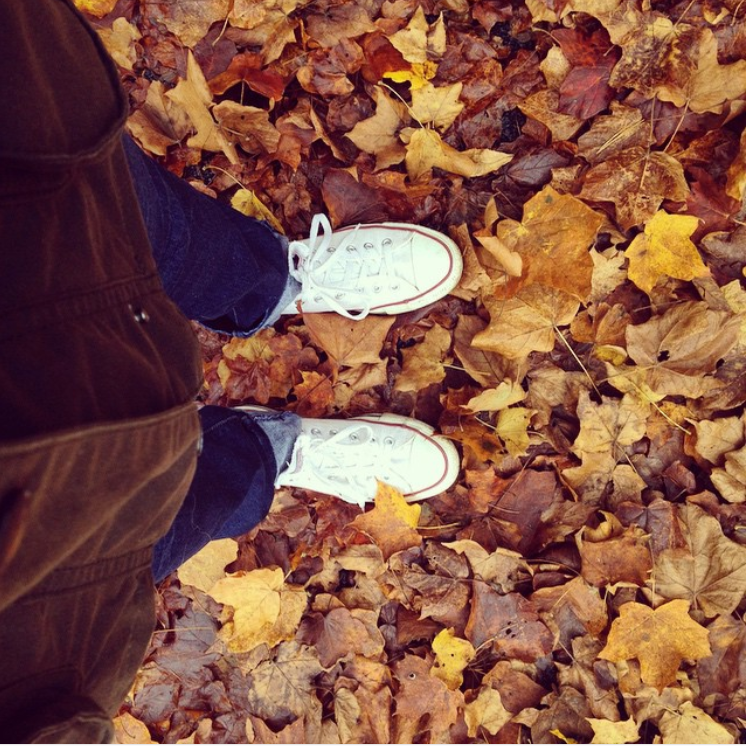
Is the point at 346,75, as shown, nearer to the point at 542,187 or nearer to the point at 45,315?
the point at 542,187

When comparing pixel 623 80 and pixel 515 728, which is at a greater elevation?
pixel 623 80

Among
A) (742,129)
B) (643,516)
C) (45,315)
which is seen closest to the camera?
(45,315)

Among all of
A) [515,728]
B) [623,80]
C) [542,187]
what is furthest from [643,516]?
[623,80]

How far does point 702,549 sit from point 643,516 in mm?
138

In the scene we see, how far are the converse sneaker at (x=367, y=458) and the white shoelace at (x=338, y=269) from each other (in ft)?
0.87

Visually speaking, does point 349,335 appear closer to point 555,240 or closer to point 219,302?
point 219,302

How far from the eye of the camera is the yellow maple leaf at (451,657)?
55.4 inches

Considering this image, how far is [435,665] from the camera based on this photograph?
4.64 feet

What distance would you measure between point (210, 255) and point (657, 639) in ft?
4.02

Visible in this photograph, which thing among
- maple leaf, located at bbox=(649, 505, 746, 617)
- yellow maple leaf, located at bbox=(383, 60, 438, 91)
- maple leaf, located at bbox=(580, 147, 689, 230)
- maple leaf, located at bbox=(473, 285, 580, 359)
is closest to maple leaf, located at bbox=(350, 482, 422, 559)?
maple leaf, located at bbox=(473, 285, 580, 359)

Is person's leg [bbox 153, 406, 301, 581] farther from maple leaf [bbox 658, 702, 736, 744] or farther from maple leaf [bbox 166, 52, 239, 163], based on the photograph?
maple leaf [bbox 658, 702, 736, 744]

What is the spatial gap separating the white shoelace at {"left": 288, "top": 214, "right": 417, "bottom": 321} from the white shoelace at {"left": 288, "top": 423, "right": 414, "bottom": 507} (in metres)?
0.28

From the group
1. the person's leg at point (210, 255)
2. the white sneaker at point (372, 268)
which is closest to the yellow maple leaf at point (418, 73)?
the white sneaker at point (372, 268)

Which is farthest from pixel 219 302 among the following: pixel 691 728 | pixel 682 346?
pixel 691 728
